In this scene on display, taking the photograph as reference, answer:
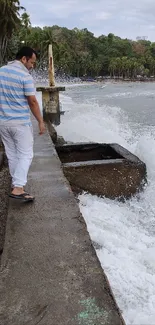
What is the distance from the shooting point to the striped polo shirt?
359 cm

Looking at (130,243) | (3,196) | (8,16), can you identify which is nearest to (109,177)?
(3,196)

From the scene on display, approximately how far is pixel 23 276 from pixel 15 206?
1.36 metres

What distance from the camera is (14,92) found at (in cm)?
363

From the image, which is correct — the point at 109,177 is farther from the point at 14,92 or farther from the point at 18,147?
the point at 14,92

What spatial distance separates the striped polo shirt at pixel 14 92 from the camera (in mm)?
3592

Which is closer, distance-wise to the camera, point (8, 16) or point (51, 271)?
point (51, 271)

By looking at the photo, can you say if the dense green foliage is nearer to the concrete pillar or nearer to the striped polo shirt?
the concrete pillar

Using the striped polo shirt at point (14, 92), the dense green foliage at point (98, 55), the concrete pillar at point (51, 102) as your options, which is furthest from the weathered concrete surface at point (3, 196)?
the dense green foliage at point (98, 55)

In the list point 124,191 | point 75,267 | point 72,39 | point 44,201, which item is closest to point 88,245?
point 75,267

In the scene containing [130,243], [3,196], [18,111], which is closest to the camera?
[18,111]

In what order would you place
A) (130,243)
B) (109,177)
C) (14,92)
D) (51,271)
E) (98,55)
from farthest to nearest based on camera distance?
(98,55) < (109,177) < (130,243) < (14,92) < (51,271)

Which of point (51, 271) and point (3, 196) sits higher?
point (51, 271)

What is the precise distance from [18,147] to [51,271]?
1637 mm

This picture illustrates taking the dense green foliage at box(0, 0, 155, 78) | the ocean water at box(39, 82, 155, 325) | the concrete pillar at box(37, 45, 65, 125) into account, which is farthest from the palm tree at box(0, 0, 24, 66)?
the dense green foliage at box(0, 0, 155, 78)
